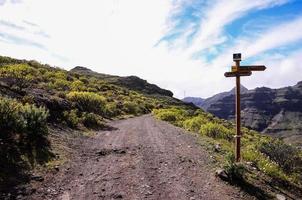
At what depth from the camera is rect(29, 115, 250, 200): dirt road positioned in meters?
9.72

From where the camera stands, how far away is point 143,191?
32.5 feet

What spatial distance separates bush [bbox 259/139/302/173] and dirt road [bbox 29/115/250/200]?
3371 mm

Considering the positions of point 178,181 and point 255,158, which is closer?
point 178,181

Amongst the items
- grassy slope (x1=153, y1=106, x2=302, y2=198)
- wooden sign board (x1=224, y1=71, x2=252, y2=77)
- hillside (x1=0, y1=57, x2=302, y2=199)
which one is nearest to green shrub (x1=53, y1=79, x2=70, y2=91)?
hillside (x1=0, y1=57, x2=302, y2=199)

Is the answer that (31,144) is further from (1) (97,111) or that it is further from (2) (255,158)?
(1) (97,111)

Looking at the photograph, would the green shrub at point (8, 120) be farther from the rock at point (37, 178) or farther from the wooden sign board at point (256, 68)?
the wooden sign board at point (256, 68)

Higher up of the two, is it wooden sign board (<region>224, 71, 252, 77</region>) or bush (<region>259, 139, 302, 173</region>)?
wooden sign board (<region>224, 71, 252, 77</region>)

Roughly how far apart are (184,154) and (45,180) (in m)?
6.31

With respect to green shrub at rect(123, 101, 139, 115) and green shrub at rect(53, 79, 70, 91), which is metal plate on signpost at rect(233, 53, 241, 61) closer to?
green shrub at rect(53, 79, 70, 91)

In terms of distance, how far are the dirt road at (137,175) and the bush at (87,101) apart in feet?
38.7

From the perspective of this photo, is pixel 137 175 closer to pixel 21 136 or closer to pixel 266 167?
pixel 21 136

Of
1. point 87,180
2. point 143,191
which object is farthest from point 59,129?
point 143,191

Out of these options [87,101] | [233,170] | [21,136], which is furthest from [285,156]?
[87,101]

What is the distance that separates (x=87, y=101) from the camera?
29.8 metres
